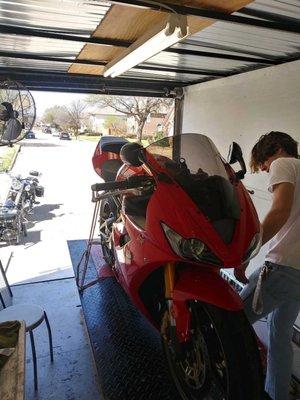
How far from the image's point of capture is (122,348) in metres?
2.22

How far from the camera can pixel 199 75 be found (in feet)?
14.8

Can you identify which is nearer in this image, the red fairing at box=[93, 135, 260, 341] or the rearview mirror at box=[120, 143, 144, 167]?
the red fairing at box=[93, 135, 260, 341]

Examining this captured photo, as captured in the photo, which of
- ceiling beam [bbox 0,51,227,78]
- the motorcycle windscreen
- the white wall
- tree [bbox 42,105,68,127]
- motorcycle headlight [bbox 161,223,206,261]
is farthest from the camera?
tree [bbox 42,105,68,127]

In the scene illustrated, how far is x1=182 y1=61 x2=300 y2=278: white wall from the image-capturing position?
3.24 metres

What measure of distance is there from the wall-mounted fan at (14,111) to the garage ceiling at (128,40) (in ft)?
1.30

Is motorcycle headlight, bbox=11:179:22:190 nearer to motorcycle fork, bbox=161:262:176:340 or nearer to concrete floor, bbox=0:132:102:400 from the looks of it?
concrete floor, bbox=0:132:102:400

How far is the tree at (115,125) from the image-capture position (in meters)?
25.4

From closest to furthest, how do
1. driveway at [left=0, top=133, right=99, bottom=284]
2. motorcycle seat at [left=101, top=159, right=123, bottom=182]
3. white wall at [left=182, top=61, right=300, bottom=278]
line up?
1. white wall at [left=182, top=61, right=300, bottom=278]
2. motorcycle seat at [left=101, top=159, right=123, bottom=182]
3. driveway at [left=0, top=133, right=99, bottom=284]

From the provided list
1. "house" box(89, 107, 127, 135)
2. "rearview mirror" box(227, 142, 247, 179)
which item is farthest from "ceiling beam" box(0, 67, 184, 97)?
"house" box(89, 107, 127, 135)

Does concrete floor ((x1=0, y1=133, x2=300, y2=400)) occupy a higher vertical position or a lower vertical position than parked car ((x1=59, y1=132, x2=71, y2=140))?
lower

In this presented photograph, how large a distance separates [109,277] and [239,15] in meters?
2.47

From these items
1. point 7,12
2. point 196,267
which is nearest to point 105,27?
point 7,12

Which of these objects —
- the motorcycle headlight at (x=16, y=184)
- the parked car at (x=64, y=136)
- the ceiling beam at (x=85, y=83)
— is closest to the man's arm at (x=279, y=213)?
the ceiling beam at (x=85, y=83)

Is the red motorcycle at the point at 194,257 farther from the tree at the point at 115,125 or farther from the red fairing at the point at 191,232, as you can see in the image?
the tree at the point at 115,125
